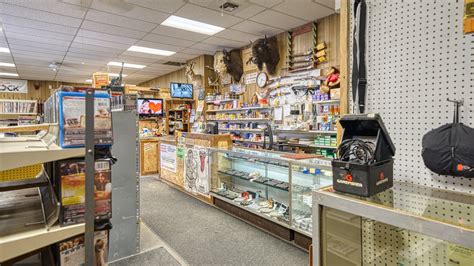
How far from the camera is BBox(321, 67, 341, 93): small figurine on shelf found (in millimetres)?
4938

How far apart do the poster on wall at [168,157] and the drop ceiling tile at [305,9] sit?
3425mm

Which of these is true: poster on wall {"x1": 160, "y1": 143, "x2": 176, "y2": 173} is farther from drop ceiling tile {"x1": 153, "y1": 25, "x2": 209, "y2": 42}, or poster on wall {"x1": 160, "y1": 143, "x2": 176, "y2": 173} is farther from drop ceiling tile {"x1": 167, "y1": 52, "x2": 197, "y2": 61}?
drop ceiling tile {"x1": 167, "y1": 52, "x2": 197, "y2": 61}

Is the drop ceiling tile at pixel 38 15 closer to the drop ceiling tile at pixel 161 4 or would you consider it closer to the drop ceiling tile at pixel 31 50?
the drop ceiling tile at pixel 161 4

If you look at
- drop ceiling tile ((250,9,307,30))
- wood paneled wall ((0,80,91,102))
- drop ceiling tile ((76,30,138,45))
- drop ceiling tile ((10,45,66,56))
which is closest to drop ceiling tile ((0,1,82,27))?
drop ceiling tile ((76,30,138,45))

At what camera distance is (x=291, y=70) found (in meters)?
6.09

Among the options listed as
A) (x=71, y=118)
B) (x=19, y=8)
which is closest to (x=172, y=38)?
(x=19, y=8)

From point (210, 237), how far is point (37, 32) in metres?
5.91

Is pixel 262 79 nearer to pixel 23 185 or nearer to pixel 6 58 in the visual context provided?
pixel 23 185

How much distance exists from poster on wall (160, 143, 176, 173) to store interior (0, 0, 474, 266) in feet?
0.21

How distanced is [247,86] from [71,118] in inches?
246

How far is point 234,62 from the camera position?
7340 mm

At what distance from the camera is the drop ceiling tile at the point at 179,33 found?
5.89 meters

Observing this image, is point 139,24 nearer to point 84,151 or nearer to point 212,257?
point 212,257

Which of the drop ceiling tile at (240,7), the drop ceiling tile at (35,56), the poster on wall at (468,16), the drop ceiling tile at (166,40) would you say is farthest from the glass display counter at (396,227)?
the drop ceiling tile at (35,56)
